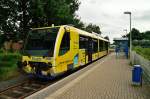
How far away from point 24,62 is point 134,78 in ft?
20.3

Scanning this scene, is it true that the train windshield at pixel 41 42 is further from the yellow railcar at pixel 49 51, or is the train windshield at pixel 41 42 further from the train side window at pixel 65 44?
the train side window at pixel 65 44

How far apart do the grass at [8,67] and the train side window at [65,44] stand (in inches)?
144

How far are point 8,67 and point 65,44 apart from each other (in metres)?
4.39

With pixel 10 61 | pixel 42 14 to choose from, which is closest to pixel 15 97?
pixel 10 61

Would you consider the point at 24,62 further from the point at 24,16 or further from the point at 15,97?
the point at 24,16

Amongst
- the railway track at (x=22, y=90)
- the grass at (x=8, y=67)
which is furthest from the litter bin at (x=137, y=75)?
the grass at (x=8, y=67)

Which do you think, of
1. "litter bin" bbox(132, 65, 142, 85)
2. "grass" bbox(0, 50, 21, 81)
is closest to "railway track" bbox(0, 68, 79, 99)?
"grass" bbox(0, 50, 21, 81)

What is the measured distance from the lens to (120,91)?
34.1 feet

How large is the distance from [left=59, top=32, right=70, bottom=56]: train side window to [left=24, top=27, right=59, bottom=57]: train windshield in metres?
0.54

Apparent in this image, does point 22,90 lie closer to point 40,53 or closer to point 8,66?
point 40,53

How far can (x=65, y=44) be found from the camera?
15.4 m

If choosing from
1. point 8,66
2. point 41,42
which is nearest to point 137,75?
point 41,42

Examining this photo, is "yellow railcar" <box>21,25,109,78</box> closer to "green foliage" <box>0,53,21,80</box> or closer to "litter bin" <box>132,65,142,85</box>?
"green foliage" <box>0,53,21,80</box>

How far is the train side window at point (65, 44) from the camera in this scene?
48.3 ft
